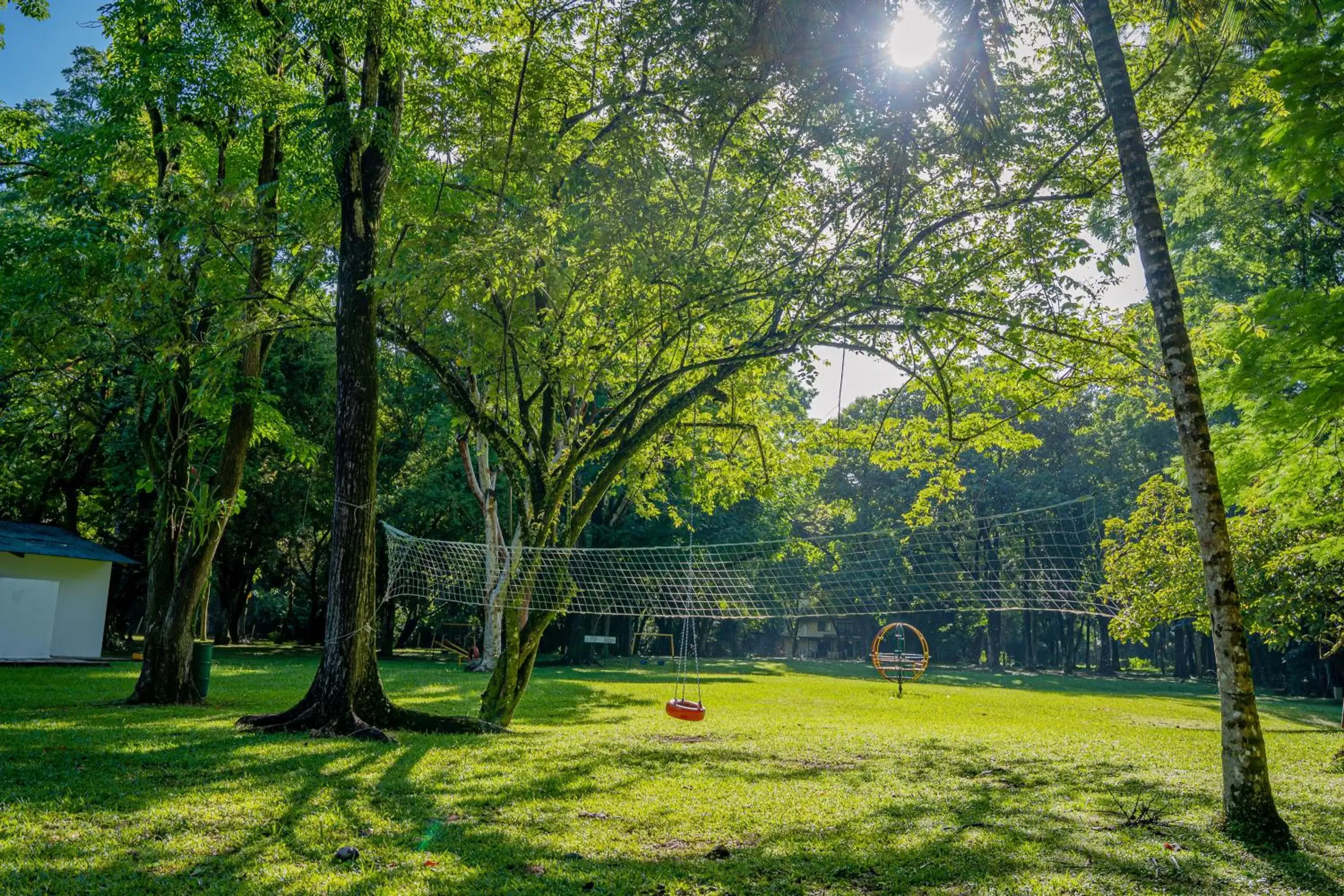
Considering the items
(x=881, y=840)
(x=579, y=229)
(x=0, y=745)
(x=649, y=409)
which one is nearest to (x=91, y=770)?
(x=0, y=745)

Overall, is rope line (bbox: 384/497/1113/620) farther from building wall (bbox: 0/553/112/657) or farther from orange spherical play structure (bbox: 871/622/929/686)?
building wall (bbox: 0/553/112/657)

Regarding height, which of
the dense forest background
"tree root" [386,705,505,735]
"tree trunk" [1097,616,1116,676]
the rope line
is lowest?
"tree trunk" [1097,616,1116,676]

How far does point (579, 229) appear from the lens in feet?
30.7

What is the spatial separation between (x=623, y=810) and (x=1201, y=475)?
173 inches

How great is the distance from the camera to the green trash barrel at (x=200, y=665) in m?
11.8

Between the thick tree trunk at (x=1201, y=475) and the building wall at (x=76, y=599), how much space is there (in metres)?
23.2

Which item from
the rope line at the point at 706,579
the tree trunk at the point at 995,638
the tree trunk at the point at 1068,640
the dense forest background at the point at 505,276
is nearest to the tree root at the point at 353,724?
the rope line at the point at 706,579

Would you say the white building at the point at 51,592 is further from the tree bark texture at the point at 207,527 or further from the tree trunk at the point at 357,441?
Answer: the tree trunk at the point at 357,441

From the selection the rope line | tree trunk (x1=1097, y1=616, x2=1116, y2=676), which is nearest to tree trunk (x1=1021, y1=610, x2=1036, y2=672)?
tree trunk (x1=1097, y1=616, x2=1116, y2=676)

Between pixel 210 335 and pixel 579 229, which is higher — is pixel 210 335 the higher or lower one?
the lower one

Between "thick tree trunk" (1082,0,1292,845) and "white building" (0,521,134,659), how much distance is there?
21.8 meters

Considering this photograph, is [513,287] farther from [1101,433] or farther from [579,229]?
[1101,433]

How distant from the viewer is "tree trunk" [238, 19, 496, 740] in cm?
841

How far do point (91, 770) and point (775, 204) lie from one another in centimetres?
782
